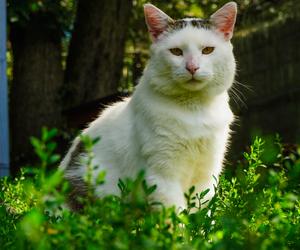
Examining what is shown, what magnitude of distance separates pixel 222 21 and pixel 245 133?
6007 millimetres

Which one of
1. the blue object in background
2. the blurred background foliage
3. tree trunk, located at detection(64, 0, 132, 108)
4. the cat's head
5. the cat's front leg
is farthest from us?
tree trunk, located at detection(64, 0, 132, 108)

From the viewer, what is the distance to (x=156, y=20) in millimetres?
3535

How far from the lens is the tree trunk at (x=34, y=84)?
742 centimetres

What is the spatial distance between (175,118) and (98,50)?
163 inches

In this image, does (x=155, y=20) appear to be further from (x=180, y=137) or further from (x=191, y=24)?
(x=180, y=137)

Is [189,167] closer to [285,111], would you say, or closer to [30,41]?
[30,41]

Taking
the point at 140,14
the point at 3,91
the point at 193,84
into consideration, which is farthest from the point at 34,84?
the point at 193,84

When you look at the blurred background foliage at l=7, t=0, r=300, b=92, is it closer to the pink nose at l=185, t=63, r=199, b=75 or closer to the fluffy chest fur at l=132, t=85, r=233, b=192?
the fluffy chest fur at l=132, t=85, r=233, b=192

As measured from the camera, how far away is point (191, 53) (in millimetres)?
3312

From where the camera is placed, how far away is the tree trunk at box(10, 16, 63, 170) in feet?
24.4

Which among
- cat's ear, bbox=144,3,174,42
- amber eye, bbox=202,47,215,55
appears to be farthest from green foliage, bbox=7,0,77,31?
amber eye, bbox=202,47,215,55

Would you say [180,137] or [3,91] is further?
[3,91]

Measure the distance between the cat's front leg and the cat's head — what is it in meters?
0.50

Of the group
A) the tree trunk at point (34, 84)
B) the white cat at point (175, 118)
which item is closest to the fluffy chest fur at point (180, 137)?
the white cat at point (175, 118)
